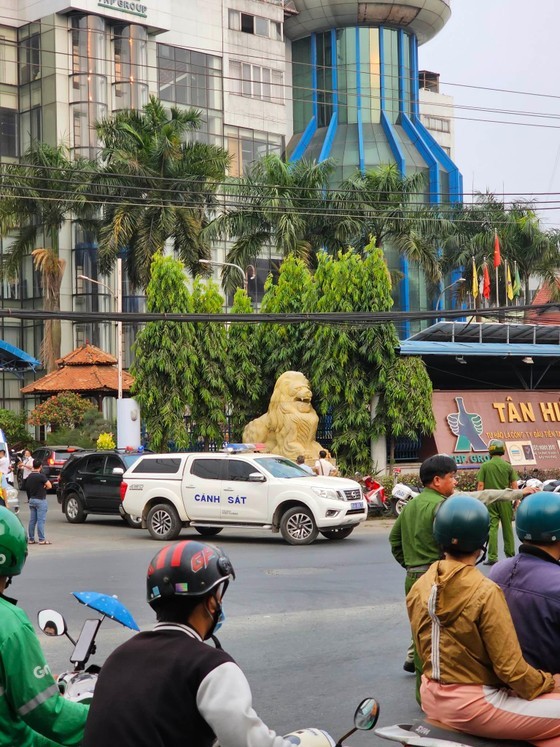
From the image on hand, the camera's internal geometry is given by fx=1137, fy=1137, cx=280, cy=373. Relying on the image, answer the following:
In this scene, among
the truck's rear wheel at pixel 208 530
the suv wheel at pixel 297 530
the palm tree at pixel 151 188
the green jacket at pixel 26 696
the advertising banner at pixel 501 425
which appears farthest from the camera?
the palm tree at pixel 151 188

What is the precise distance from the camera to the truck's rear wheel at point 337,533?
20984 millimetres

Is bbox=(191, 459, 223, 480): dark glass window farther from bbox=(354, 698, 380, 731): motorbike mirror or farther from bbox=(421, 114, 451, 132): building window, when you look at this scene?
bbox=(421, 114, 451, 132): building window

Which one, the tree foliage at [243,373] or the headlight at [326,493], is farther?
the tree foliage at [243,373]

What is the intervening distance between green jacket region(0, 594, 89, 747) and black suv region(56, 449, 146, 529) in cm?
2131

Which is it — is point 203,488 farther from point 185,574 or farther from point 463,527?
point 185,574

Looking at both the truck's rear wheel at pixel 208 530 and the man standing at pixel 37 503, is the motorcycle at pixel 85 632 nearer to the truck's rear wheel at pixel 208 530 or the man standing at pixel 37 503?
the man standing at pixel 37 503

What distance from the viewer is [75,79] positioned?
58.8 meters

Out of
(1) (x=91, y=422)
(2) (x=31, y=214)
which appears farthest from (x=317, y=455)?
(2) (x=31, y=214)

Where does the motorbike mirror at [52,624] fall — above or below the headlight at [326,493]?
above

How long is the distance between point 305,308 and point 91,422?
13.3m

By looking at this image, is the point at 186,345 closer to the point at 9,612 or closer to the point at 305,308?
the point at 305,308

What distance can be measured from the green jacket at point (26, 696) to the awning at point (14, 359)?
140ft

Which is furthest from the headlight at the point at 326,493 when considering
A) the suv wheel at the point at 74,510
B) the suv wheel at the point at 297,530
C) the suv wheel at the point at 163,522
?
the suv wheel at the point at 74,510

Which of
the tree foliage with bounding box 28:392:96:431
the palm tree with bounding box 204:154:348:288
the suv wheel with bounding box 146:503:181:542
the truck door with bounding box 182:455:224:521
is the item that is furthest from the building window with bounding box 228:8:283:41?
the suv wheel with bounding box 146:503:181:542
